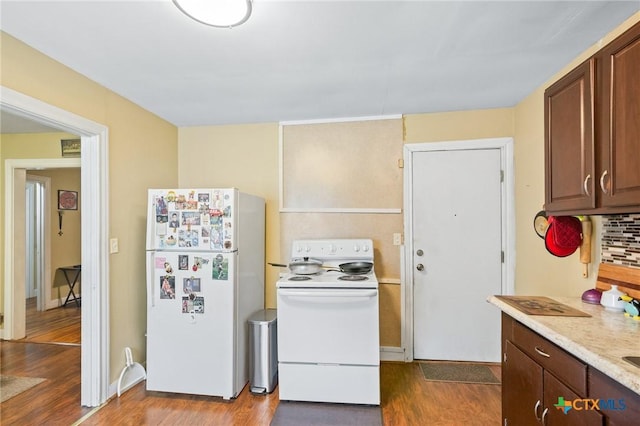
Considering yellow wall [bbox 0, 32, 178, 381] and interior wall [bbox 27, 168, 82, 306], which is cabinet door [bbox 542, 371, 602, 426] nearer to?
yellow wall [bbox 0, 32, 178, 381]

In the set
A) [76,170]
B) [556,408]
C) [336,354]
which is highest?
[76,170]

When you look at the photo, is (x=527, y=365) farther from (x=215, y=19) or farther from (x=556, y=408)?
(x=215, y=19)

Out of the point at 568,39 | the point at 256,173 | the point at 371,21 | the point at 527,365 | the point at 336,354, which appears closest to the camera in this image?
the point at 527,365

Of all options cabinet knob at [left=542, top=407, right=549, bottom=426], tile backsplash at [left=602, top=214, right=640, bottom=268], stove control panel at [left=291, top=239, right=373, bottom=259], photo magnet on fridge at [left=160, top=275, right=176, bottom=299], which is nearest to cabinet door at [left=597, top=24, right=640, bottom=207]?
tile backsplash at [left=602, top=214, right=640, bottom=268]

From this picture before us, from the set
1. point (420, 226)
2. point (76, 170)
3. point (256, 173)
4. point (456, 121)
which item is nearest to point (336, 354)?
point (420, 226)

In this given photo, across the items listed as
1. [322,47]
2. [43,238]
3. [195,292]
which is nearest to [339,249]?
[195,292]

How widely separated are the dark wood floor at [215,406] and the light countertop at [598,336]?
105 centimetres

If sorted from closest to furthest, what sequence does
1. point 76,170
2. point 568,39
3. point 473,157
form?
point 568,39
point 473,157
point 76,170

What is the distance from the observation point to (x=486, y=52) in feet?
6.18

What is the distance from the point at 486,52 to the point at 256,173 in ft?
7.05

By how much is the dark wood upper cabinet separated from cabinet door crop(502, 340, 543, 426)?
2.51 feet

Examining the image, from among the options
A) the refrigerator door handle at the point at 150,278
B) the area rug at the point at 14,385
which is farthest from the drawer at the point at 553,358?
the area rug at the point at 14,385

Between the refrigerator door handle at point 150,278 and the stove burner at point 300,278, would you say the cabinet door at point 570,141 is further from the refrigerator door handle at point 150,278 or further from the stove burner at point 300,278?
the refrigerator door handle at point 150,278

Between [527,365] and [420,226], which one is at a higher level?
[420,226]
